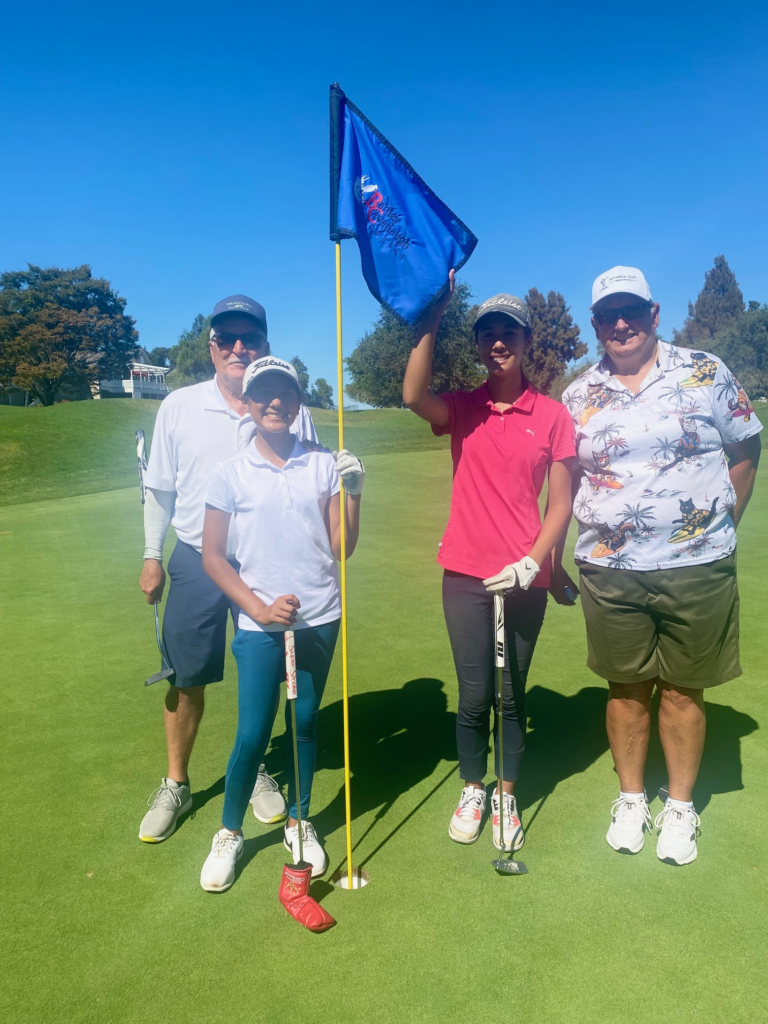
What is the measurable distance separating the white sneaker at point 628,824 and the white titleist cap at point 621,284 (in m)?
1.90

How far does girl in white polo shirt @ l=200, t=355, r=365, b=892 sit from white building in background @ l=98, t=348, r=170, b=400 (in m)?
59.4

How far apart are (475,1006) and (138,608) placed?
15.5ft

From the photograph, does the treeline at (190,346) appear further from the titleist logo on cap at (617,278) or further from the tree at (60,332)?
the titleist logo on cap at (617,278)

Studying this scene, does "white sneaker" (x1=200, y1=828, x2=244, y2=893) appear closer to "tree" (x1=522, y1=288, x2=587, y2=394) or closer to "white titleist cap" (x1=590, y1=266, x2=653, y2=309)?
"white titleist cap" (x1=590, y1=266, x2=653, y2=309)

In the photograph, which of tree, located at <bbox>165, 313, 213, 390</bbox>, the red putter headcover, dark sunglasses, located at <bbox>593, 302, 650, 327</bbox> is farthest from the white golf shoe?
tree, located at <bbox>165, 313, 213, 390</bbox>

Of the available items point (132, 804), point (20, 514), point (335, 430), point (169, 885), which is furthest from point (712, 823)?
point (335, 430)

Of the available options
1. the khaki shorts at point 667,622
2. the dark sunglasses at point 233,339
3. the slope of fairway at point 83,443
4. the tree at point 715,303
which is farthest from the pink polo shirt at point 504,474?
the tree at point 715,303

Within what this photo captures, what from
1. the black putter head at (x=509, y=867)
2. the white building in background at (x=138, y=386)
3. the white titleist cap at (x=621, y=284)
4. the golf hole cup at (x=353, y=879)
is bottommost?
the golf hole cup at (x=353, y=879)

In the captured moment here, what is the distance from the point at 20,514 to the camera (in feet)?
39.1

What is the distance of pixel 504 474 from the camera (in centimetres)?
271

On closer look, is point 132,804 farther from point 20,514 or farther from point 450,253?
point 20,514

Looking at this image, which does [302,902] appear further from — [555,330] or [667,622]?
[555,330]

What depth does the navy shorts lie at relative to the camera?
2.91 metres

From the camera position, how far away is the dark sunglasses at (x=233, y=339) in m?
2.93
